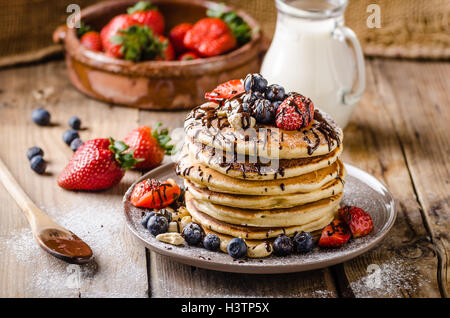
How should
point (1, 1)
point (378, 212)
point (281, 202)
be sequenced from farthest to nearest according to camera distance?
point (1, 1) → point (378, 212) → point (281, 202)

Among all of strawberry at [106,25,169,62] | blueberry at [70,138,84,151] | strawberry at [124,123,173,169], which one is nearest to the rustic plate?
strawberry at [124,123,173,169]

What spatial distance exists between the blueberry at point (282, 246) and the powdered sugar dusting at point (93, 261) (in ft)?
1.35

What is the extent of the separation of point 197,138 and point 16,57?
2.02m

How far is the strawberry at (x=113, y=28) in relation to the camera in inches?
118

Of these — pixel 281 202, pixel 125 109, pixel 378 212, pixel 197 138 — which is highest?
pixel 197 138

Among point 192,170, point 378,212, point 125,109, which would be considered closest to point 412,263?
point 378,212

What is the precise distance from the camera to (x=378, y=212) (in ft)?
6.75

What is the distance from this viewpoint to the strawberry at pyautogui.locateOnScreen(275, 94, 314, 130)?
180 centimetres

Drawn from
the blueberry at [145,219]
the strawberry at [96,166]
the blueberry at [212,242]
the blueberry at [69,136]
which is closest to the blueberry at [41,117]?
the blueberry at [69,136]

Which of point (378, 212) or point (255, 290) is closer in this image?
point (255, 290)

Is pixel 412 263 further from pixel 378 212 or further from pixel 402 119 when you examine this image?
pixel 402 119

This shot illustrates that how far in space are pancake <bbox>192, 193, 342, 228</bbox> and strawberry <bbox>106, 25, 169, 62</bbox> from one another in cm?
127

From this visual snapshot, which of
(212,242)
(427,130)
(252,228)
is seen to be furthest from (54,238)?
(427,130)

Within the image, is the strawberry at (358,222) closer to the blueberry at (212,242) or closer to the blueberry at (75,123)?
the blueberry at (212,242)
